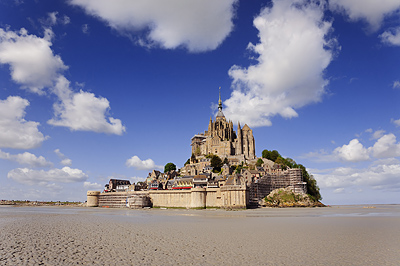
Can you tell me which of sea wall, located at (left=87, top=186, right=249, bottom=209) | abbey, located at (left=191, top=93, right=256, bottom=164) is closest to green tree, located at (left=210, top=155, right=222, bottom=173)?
abbey, located at (left=191, top=93, right=256, bottom=164)

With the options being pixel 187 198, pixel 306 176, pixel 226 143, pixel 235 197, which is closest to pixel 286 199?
pixel 306 176

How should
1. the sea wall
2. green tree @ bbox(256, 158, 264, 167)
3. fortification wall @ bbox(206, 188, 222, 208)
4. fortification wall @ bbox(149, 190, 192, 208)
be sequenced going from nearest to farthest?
the sea wall → fortification wall @ bbox(206, 188, 222, 208) → fortification wall @ bbox(149, 190, 192, 208) → green tree @ bbox(256, 158, 264, 167)

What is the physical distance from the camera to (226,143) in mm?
132250

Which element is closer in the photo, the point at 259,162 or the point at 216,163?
the point at 216,163

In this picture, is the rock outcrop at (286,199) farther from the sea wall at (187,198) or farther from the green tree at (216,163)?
the green tree at (216,163)

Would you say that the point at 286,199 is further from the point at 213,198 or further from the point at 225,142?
the point at 225,142

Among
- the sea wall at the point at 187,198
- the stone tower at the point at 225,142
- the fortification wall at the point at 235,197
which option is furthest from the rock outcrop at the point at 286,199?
the stone tower at the point at 225,142

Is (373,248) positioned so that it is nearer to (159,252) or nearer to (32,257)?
(159,252)

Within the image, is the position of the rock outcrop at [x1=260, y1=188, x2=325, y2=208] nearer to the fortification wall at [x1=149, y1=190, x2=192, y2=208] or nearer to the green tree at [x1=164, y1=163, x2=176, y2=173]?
the fortification wall at [x1=149, y1=190, x2=192, y2=208]

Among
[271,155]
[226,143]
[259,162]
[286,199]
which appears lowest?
[286,199]

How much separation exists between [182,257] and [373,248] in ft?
40.0

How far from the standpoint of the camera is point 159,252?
1600cm

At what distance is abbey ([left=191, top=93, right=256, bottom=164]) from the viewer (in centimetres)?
12975

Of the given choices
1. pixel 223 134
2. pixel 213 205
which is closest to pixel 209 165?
pixel 223 134
